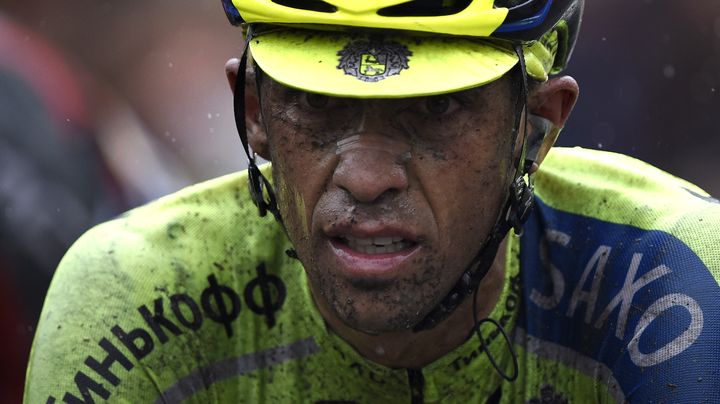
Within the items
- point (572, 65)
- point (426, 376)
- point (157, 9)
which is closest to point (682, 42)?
point (572, 65)

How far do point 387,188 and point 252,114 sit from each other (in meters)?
0.72

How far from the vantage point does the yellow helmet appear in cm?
286

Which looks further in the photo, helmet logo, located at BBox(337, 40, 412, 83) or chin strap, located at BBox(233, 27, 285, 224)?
chin strap, located at BBox(233, 27, 285, 224)

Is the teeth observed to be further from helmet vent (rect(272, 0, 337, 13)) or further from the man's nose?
helmet vent (rect(272, 0, 337, 13))

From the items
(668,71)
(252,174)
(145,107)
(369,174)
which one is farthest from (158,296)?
(668,71)

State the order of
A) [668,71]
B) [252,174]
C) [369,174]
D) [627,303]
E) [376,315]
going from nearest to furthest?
[369,174], [376,315], [627,303], [252,174], [668,71]

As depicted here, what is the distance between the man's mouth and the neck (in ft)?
1.65

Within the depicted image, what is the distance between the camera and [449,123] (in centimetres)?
299

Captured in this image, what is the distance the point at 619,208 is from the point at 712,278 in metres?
0.46

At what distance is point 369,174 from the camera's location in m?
2.85

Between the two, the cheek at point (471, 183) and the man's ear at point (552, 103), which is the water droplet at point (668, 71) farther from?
the cheek at point (471, 183)

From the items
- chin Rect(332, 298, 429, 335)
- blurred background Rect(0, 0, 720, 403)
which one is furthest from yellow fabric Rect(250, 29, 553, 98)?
blurred background Rect(0, 0, 720, 403)

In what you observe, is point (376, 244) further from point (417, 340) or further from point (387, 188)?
point (417, 340)

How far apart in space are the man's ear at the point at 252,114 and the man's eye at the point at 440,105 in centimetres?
56
